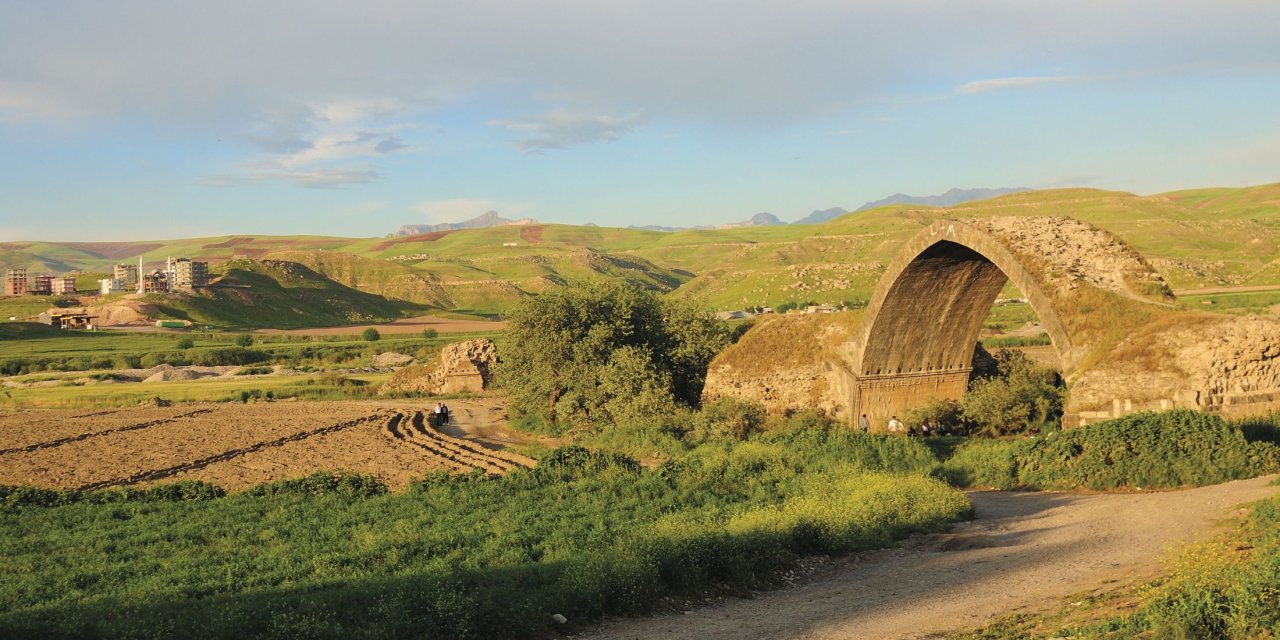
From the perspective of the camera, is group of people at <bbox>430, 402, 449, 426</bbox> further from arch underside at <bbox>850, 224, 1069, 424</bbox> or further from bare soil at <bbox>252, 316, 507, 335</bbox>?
bare soil at <bbox>252, 316, 507, 335</bbox>

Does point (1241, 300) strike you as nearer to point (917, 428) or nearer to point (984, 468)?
point (917, 428)

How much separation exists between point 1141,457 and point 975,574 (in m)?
8.46

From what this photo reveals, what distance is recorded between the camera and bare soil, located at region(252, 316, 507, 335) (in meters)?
116

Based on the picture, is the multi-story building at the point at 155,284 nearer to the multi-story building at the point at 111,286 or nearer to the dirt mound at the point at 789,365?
the multi-story building at the point at 111,286

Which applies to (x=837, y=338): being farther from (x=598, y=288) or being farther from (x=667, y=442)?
(x=598, y=288)

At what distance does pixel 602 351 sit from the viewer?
39219 mm

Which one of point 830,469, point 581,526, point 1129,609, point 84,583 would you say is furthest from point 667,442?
point 1129,609

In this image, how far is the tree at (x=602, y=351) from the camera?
123ft

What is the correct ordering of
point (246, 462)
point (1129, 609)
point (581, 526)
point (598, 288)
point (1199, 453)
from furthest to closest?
point (598, 288) → point (246, 462) → point (1199, 453) → point (581, 526) → point (1129, 609)

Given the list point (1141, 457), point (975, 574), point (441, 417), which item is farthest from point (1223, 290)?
point (975, 574)

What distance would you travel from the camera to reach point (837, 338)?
3272 centimetres

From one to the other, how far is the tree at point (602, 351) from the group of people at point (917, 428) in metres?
8.05

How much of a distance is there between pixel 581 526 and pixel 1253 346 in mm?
15776

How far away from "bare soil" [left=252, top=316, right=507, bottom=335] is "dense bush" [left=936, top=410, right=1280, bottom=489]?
91038 mm
